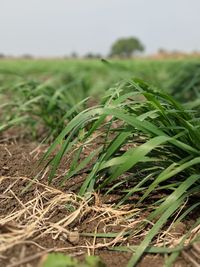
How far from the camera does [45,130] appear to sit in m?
3.42

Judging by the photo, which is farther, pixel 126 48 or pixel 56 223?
pixel 126 48

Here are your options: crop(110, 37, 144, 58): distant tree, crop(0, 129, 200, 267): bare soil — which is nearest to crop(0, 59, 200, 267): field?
crop(0, 129, 200, 267): bare soil

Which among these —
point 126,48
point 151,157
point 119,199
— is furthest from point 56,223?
point 126,48

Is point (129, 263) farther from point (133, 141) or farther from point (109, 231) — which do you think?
point (133, 141)

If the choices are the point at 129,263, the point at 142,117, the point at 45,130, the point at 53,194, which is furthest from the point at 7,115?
the point at 129,263

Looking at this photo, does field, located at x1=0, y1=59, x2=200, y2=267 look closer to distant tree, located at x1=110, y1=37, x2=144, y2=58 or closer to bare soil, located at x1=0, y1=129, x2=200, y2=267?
bare soil, located at x1=0, y1=129, x2=200, y2=267

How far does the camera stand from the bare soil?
52.4 inches

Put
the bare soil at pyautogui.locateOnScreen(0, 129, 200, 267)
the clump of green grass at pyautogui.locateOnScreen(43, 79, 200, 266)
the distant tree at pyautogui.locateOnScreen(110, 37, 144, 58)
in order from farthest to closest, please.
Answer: the distant tree at pyautogui.locateOnScreen(110, 37, 144, 58) → the clump of green grass at pyautogui.locateOnScreen(43, 79, 200, 266) → the bare soil at pyautogui.locateOnScreen(0, 129, 200, 267)

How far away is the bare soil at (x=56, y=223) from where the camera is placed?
1.33 metres

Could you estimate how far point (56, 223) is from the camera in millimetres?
1598

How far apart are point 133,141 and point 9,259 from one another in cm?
78

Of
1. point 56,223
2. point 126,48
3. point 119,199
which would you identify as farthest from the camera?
point 126,48

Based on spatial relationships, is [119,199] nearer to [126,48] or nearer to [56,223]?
[56,223]

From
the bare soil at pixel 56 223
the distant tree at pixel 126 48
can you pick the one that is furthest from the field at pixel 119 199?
the distant tree at pixel 126 48
